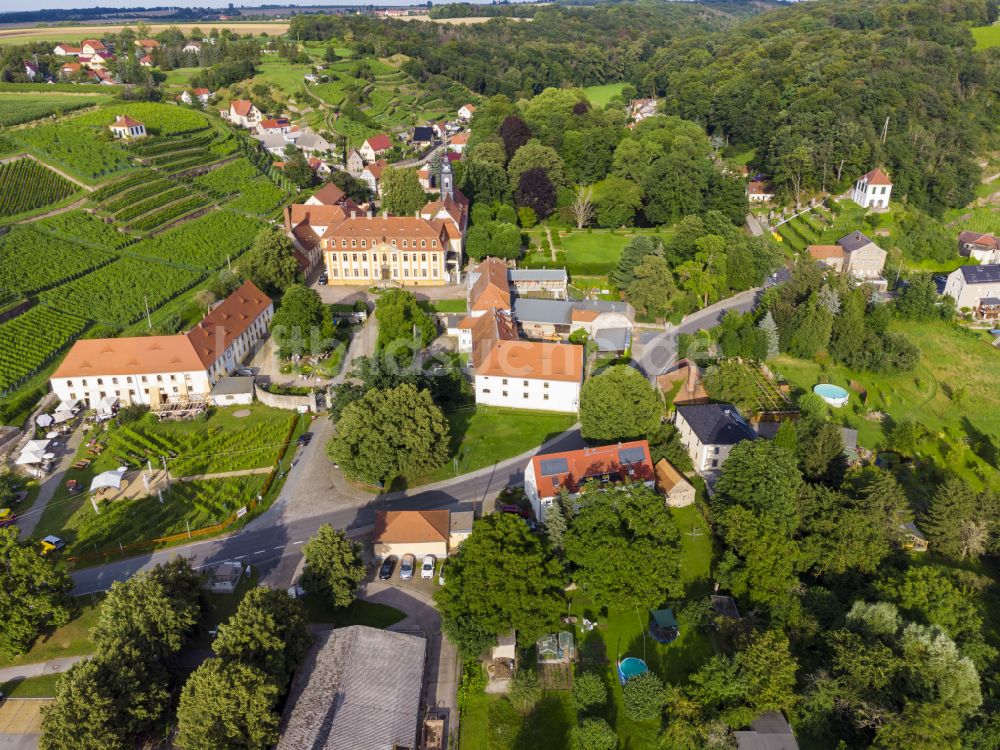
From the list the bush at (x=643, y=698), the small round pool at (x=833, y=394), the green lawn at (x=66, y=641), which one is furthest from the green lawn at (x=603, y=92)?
the green lawn at (x=66, y=641)

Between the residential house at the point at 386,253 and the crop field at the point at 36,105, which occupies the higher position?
the crop field at the point at 36,105

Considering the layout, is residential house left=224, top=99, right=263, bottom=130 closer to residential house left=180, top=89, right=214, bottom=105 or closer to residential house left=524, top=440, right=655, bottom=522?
residential house left=180, top=89, right=214, bottom=105

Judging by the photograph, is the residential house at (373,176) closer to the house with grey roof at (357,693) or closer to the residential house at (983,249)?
the residential house at (983,249)

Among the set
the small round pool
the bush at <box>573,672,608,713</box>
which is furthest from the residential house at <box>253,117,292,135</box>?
the bush at <box>573,672,608,713</box>

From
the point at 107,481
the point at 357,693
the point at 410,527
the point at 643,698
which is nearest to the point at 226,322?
the point at 107,481

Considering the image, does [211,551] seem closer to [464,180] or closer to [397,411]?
[397,411]

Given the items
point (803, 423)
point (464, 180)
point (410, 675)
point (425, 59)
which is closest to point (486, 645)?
point (410, 675)
